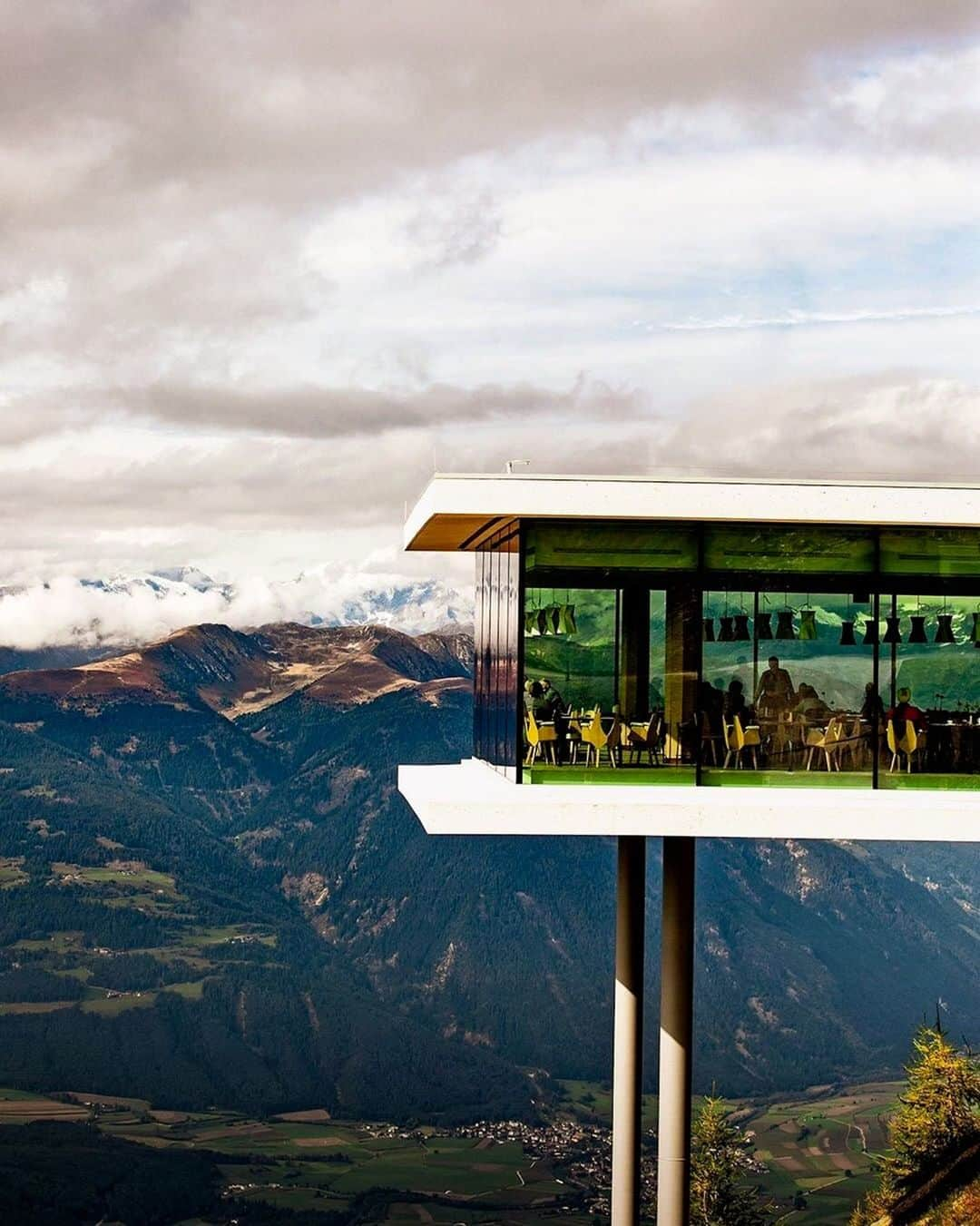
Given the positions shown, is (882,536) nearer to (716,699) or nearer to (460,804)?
(716,699)

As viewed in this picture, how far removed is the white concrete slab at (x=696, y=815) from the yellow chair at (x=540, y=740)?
32.4 inches

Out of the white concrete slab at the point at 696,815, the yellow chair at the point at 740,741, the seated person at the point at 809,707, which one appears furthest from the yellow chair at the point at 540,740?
the seated person at the point at 809,707

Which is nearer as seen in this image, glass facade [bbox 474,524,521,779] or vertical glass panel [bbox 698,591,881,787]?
vertical glass panel [bbox 698,591,881,787]

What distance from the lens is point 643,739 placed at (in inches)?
915

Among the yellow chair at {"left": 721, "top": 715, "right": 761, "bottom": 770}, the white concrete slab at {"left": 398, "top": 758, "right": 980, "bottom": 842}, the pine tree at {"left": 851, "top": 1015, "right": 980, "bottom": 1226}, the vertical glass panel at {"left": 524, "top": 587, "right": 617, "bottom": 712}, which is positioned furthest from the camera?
the pine tree at {"left": 851, "top": 1015, "right": 980, "bottom": 1226}

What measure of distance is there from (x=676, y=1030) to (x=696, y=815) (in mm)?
4323

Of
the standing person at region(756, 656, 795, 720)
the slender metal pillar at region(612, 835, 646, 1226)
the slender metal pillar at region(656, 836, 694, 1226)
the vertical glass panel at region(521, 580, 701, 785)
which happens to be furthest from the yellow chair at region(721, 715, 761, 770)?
the slender metal pillar at region(612, 835, 646, 1226)

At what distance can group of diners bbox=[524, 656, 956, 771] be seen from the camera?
75.7 ft

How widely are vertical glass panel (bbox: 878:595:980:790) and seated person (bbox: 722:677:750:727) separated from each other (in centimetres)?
186

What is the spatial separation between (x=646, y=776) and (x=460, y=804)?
293cm

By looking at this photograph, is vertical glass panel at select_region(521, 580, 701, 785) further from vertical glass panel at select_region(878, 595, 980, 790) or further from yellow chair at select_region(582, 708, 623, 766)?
vertical glass panel at select_region(878, 595, 980, 790)

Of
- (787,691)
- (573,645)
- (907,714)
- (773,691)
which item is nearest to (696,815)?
(773,691)

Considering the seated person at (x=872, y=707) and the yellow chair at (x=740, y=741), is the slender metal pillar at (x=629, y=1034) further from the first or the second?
the seated person at (x=872, y=707)

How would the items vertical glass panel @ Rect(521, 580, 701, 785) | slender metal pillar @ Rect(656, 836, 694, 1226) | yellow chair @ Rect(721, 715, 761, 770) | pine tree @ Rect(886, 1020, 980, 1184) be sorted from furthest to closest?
pine tree @ Rect(886, 1020, 980, 1184)
slender metal pillar @ Rect(656, 836, 694, 1226)
vertical glass panel @ Rect(521, 580, 701, 785)
yellow chair @ Rect(721, 715, 761, 770)
